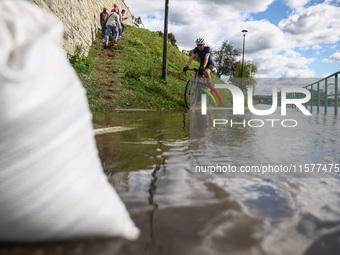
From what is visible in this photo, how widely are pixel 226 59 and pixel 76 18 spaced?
3603 cm

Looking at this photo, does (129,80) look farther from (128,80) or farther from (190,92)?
(190,92)

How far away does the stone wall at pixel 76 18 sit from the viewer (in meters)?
8.51

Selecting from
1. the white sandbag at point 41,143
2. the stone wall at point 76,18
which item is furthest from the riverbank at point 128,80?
the white sandbag at point 41,143

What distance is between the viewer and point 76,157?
87 centimetres

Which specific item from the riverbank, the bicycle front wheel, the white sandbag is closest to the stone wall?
the riverbank

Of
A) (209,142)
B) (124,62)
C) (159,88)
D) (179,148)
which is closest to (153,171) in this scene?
(179,148)

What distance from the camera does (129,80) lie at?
33.9 feet

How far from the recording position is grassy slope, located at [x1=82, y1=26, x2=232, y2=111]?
8.53 metres

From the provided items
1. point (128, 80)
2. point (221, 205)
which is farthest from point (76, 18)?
point (221, 205)

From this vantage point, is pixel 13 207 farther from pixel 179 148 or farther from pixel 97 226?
pixel 179 148

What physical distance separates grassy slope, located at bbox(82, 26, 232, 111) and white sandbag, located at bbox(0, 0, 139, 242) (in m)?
6.37

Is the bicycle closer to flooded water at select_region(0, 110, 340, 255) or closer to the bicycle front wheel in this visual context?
the bicycle front wheel

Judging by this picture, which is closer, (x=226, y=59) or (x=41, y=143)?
(x=41, y=143)

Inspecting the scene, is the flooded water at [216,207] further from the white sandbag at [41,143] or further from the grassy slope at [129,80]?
the grassy slope at [129,80]
